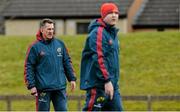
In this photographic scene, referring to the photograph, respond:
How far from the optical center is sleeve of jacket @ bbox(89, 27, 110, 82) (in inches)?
385

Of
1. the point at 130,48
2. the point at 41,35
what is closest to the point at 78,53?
the point at 130,48

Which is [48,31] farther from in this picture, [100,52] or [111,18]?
[100,52]

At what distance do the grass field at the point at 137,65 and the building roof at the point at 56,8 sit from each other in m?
7.81

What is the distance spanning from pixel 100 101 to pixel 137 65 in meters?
14.4

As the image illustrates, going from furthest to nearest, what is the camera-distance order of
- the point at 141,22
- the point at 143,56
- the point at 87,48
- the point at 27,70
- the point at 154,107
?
1. the point at 141,22
2. the point at 143,56
3. the point at 154,107
4. the point at 27,70
5. the point at 87,48

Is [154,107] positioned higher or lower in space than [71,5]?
lower

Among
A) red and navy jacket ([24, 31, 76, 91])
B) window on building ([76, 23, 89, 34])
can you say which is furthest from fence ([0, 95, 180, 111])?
window on building ([76, 23, 89, 34])

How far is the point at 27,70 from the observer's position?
11172 millimetres

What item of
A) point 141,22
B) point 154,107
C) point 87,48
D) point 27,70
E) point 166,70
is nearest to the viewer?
point 87,48

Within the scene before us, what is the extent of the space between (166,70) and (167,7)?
1462 cm

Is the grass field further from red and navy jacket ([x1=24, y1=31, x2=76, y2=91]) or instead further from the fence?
red and navy jacket ([x1=24, y1=31, x2=76, y2=91])

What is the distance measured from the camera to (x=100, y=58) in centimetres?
979

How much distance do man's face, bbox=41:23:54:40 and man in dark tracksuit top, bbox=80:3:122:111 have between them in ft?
3.85

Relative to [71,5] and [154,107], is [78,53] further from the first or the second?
[71,5]
